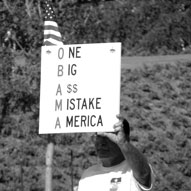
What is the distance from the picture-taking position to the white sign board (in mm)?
6797

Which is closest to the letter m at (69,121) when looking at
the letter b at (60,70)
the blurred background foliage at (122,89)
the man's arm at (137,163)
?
the letter b at (60,70)

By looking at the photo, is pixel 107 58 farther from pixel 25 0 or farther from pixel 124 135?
pixel 25 0

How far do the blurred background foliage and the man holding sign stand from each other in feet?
14.2

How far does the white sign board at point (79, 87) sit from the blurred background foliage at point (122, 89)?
3647 mm

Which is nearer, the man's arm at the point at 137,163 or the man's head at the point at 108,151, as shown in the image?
the man's arm at the point at 137,163

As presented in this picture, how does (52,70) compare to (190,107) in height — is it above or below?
above

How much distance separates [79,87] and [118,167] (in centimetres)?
90

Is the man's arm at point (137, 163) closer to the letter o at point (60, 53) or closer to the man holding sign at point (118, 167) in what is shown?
the man holding sign at point (118, 167)

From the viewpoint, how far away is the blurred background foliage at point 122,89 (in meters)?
11.8

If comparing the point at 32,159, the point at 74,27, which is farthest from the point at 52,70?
the point at 32,159

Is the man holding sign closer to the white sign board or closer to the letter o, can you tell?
the white sign board

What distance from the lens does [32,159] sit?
1491cm

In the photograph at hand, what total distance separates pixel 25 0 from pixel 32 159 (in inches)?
131

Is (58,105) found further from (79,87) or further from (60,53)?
(60,53)
